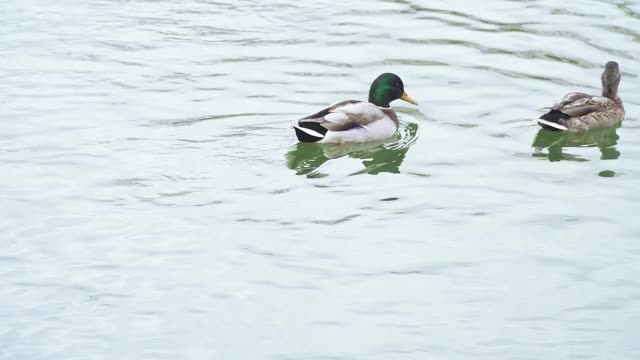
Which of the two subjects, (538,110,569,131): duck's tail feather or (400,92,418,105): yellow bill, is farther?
(400,92,418,105): yellow bill

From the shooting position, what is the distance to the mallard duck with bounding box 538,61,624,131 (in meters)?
14.5

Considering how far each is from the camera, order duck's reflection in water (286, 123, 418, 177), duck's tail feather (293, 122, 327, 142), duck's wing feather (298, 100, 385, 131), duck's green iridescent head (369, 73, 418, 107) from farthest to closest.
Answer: duck's green iridescent head (369, 73, 418, 107) → duck's wing feather (298, 100, 385, 131) → duck's tail feather (293, 122, 327, 142) → duck's reflection in water (286, 123, 418, 177)

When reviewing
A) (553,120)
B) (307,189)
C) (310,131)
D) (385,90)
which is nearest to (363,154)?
(310,131)

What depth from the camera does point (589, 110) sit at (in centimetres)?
1474

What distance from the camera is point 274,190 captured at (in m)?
12.6

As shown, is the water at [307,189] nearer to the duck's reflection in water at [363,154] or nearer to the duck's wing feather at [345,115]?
the duck's reflection in water at [363,154]

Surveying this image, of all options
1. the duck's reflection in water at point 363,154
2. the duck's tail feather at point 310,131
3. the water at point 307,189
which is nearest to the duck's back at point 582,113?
the water at point 307,189

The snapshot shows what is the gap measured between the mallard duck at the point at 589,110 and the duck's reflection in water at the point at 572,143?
114 mm

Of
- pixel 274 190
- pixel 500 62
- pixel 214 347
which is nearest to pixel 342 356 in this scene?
pixel 214 347

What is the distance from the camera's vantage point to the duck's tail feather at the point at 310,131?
1393 cm

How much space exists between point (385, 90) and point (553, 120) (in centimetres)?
204

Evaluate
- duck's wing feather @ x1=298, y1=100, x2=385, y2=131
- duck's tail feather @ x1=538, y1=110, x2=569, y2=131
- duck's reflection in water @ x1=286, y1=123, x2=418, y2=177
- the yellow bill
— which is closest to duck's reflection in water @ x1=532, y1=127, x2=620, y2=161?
duck's tail feather @ x1=538, y1=110, x2=569, y2=131

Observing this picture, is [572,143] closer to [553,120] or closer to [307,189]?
[553,120]

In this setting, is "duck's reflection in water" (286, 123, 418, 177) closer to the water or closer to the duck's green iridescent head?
the water
